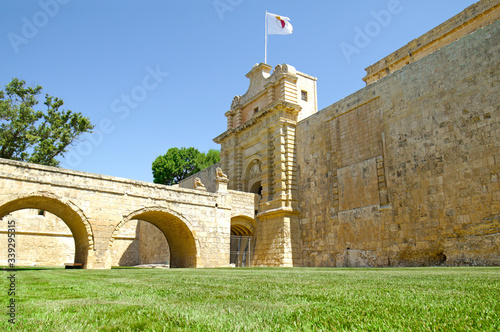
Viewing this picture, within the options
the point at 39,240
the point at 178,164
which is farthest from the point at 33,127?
the point at 178,164

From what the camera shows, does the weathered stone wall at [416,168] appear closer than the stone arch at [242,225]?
Yes

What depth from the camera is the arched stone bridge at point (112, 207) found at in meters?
12.0

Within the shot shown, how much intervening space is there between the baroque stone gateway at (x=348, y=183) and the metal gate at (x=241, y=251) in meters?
0.06

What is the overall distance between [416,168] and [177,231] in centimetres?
1022

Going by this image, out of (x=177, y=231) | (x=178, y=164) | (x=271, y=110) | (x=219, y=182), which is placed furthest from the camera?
(x=178, y=164)

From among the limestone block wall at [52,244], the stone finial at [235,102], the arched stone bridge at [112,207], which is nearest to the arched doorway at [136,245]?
the limestone block wall at [52,244]

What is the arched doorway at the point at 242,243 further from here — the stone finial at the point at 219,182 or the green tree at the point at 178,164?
the green tree at the point at 178,164

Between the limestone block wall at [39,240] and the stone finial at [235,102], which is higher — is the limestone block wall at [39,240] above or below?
below

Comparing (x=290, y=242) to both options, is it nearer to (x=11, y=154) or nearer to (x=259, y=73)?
(x=259, y=73)

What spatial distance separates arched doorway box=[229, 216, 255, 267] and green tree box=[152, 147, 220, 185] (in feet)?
66.5

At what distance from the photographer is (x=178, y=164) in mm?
38594

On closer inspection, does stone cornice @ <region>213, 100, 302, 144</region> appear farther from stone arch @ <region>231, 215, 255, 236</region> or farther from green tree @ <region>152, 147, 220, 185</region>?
green tree @ <region>152, 147, 220, 185</region>

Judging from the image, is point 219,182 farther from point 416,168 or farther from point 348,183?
point 416,168

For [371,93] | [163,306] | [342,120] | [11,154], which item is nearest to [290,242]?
[342,120]
